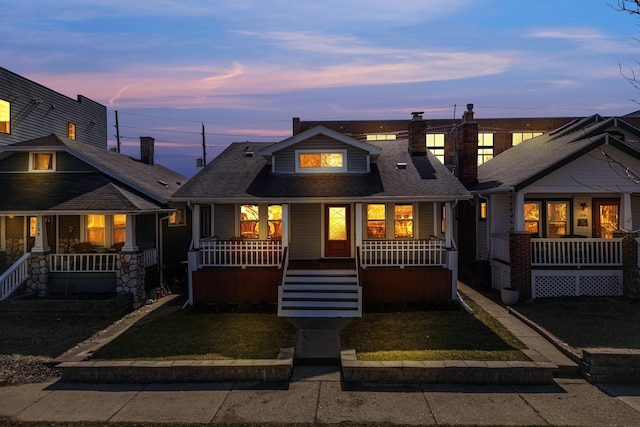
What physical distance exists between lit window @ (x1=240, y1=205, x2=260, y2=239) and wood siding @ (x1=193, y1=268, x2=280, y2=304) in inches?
115

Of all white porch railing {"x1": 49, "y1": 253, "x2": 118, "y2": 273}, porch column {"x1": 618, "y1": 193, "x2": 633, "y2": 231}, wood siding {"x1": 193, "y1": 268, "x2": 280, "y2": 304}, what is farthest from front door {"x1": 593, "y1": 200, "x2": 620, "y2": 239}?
white porch railing {"x1": 49, "y1": 253, "x2": 118, "y2": 273}

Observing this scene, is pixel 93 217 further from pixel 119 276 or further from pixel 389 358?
pixel 389 358

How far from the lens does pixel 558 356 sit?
8.65m

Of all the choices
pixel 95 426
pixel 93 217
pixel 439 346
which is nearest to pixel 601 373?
pixel 439 346

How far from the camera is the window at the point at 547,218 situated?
15812 mm

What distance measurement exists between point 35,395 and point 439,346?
7.69 m

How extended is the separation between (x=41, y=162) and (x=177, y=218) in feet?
18.7

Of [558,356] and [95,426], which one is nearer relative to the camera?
[95,426]

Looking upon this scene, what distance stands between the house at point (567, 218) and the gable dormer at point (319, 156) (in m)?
4.79

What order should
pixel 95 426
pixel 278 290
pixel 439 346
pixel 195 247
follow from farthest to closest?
pixel 195 247
pixel 278 290
pixel 439 346
pixel 95 426

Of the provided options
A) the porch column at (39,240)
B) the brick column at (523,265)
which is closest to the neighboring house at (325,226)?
the brick column at (523,265)

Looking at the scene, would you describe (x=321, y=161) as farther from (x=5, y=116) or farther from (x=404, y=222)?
(x=5, y=116)

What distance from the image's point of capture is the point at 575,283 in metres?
13.9

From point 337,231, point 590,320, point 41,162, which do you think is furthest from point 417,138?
point 41,162
